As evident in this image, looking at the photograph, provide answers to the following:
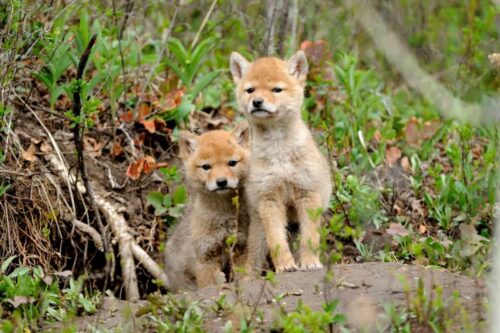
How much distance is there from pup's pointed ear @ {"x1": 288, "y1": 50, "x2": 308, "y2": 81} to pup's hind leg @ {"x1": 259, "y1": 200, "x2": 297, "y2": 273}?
3.81 feet

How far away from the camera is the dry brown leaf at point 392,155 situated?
9335 mm

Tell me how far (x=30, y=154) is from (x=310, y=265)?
280 centimetres

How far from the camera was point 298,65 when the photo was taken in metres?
7.68

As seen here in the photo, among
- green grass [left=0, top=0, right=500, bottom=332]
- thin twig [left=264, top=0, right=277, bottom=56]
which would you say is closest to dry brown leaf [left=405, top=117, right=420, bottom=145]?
green grass [left=0, top=0, right=500, bottom=332]


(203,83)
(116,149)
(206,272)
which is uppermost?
(203,83)

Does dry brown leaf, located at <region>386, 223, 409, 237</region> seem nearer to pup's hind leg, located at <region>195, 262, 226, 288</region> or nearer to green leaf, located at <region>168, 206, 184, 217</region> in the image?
pup's hind leg, located at <region>195, 262, 226, 288</region>

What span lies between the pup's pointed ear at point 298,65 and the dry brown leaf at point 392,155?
198cm

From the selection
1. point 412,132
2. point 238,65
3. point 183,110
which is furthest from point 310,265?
point 412,132

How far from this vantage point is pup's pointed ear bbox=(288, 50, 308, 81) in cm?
765

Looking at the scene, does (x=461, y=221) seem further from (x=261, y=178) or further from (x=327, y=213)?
(x=261, y=178)

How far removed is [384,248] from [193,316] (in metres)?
2.77

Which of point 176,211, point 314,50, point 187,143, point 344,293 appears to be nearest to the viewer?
point 344,293

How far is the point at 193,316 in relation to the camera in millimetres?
5617

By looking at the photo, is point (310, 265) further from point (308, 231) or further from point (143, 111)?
point (143, 111)
